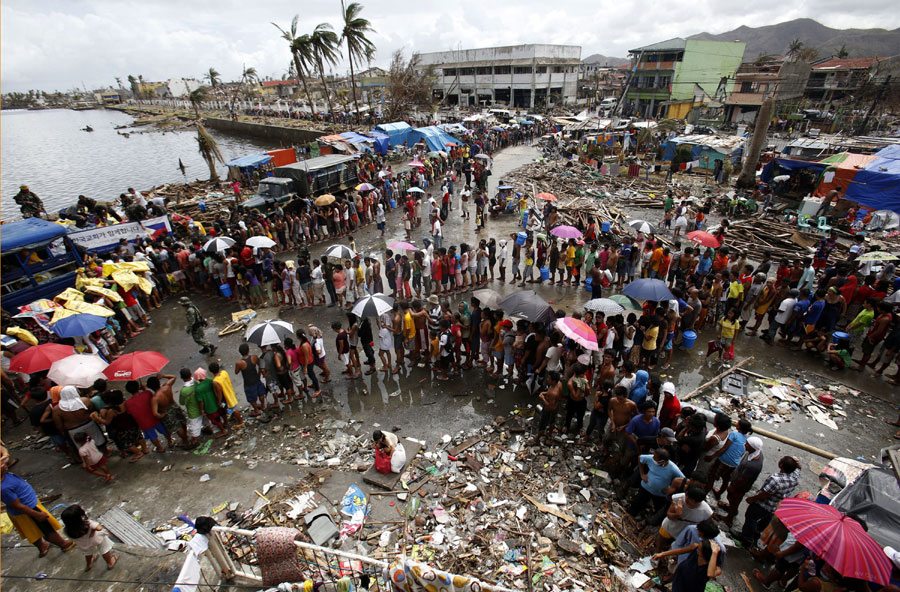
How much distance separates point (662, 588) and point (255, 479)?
5655 mm

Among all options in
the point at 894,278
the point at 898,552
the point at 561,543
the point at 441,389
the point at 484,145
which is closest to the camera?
the point at 898,552

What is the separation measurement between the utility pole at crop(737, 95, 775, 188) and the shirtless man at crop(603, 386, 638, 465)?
20.4m

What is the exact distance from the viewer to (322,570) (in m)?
4.69

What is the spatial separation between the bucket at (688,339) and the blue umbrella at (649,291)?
1214 millimetres

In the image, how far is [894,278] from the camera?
9.38 metres

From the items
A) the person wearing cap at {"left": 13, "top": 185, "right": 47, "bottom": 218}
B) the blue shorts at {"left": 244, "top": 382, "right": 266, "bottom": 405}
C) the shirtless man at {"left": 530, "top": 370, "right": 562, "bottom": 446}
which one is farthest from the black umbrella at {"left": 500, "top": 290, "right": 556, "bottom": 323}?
the person wearing cap at {"left": 13, "top": 185, "right": 47, "bottom": 218}

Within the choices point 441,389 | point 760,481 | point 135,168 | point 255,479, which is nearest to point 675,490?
point 760,481

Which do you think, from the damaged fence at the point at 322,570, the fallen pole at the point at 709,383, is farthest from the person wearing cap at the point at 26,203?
the fallen pole at the point at 709,383

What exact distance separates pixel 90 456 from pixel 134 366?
1.38 metres

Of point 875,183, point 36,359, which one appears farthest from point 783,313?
point 36,359

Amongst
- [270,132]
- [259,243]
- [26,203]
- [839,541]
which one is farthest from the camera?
[270,132]

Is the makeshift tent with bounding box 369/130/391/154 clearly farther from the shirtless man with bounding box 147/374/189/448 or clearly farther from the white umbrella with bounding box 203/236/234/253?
the shirtless man with bounding box 147/374/189/448

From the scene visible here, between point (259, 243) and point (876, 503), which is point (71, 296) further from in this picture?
point (876, 503)

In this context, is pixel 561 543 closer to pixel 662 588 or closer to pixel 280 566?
pixel 662 588
